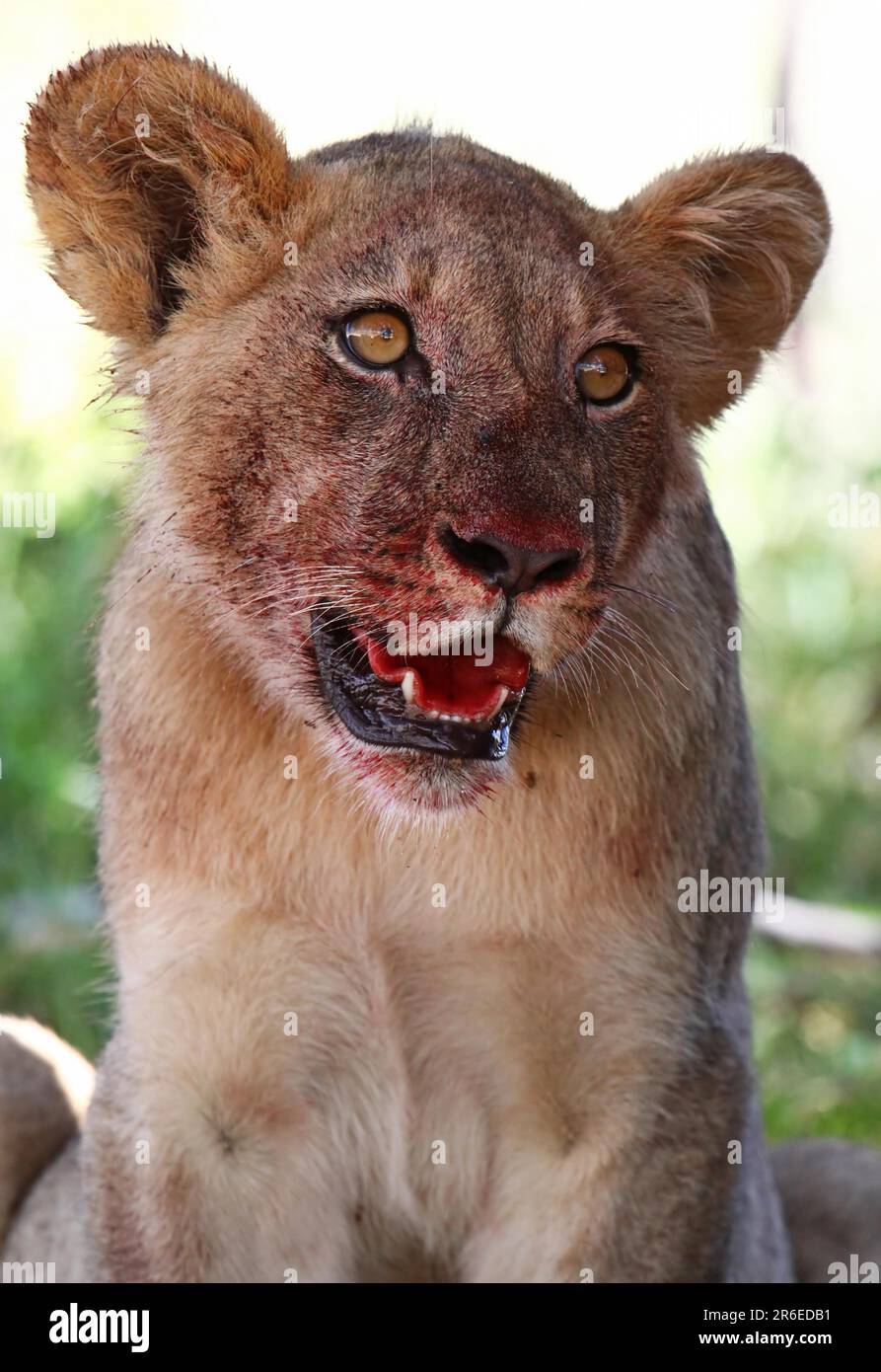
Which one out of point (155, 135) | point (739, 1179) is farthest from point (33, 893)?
point (155, 135)

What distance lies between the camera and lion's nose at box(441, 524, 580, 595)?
11.1 feet

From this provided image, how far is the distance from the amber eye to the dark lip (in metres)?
0.64

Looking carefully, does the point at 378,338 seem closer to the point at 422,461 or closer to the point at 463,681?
the point at 422,461

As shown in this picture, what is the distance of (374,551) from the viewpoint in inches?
141

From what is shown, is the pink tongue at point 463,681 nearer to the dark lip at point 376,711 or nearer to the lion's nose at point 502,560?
the dark lip at point 376,711

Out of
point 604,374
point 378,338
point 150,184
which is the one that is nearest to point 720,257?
point 604,374

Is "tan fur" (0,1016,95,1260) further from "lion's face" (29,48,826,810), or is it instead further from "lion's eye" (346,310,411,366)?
"lion's eye" (346,310,411,366)

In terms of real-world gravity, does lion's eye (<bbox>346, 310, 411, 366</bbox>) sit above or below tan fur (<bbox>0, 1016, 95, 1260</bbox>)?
above

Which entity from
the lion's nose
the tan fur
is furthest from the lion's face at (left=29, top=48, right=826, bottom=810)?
the tan fur

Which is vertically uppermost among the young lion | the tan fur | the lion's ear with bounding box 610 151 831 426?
the lion's ear with bounding box 610 151 831 426

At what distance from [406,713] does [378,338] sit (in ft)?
2.36

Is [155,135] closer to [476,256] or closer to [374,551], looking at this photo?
[476,256]

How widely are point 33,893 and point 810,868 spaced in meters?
3.52

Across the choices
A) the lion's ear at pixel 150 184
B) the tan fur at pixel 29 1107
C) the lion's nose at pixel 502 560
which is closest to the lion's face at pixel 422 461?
the lion's nose at pixel 502 560
